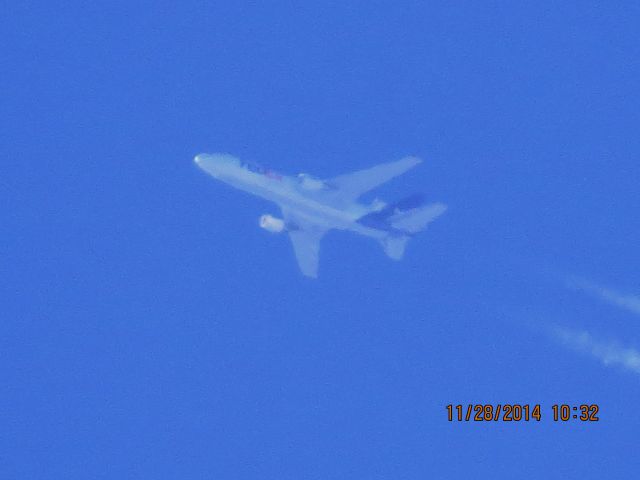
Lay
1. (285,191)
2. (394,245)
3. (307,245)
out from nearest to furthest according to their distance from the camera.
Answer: (285,191), (394,245), (307,245)

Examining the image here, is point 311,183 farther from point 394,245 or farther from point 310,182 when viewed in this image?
point 394,245

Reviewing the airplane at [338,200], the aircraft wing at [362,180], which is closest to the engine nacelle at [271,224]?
the airplane at [338,200]

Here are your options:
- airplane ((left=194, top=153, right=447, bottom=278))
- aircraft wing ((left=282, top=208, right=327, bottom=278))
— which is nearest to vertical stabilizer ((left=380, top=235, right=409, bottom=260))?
Result: airplane ((left=194, top=153, right=447, bottom=278))

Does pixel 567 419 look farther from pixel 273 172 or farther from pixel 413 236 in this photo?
pixel 273 172

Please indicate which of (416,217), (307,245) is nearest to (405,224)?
(416,217)

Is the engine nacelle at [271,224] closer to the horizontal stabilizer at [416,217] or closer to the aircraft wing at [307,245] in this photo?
the aircraft wing at [307,245]

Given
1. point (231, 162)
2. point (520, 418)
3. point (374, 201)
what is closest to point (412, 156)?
point (374, 201)
